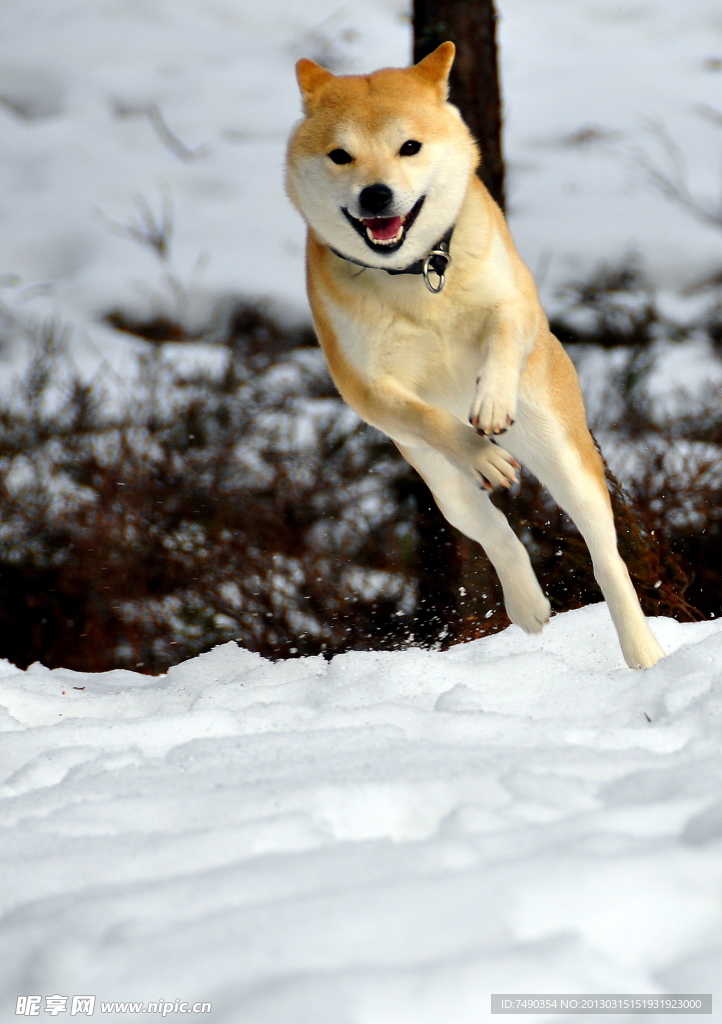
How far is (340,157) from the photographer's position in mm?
3021

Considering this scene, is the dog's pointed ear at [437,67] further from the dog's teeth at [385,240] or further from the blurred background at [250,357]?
the blurred background at [250,357]

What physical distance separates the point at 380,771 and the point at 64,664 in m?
4.77

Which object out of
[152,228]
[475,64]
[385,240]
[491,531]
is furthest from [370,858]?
[152,228]

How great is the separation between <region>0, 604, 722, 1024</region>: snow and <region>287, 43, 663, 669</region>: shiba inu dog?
3.26 ft

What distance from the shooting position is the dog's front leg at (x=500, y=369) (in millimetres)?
2910

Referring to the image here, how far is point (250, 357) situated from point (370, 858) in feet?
20.4

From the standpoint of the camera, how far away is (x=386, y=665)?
3.06m

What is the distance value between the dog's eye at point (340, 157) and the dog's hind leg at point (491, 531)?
3.47ft

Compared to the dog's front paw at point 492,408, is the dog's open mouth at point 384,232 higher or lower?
higher

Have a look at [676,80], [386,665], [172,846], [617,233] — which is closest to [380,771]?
[172,846]

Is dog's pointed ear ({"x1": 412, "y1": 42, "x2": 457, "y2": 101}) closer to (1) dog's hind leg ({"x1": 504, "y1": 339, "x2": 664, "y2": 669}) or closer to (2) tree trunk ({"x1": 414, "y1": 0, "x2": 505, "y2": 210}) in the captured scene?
(1) dog's hind leg ({"x1": 504, "y1": 339, "x2": 664, "y2": 669})

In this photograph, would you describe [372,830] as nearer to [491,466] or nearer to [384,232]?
[491,466]

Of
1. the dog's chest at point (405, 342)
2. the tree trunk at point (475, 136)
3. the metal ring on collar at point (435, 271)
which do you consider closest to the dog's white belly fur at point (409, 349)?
the dog's chest at point (405, 342)

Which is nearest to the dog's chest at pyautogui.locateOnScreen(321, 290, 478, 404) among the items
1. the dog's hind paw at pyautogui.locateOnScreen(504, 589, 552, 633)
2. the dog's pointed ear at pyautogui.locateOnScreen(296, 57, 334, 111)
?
the dog's pointed ear at pyautogui.locateOnScreen(296, 57, 334, 111)
